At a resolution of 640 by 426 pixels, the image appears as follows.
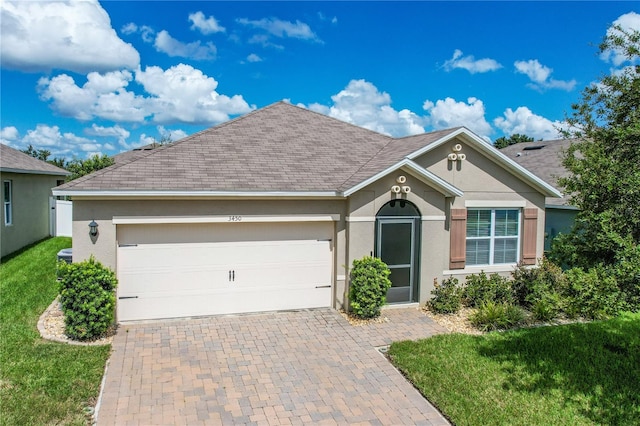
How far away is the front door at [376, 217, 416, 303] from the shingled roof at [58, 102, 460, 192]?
1529 millimetres

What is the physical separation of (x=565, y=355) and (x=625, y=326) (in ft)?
8.66

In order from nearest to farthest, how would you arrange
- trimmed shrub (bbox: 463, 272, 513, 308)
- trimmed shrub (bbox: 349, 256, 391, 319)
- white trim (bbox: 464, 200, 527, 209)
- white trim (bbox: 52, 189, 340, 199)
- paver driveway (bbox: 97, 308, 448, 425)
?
paver driveway (bbox: 97, 308, 448, 425) → white trim (bbox: 52, 189, 340, 199) → trimmed shrub (bbox: 349, 256, 391, 319) → trimmed shrub (bbox: 463, 272, 513, 308) → white trim (bbox: 464, 200, 527, 209)

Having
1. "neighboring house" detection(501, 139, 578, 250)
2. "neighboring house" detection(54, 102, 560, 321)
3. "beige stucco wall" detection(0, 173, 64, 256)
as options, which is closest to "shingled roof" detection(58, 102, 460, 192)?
"neighboring house" detection(54, 102, 560, 321)

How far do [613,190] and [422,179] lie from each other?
17.2 ft

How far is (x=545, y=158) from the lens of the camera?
21344 millimetres

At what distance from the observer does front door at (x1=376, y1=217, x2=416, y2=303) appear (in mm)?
11836

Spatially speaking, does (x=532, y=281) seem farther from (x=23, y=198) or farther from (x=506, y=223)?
(x=23, y=198)

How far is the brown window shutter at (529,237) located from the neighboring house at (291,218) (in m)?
0.03

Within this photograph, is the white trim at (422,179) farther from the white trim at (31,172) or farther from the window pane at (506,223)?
the white trim at (31,172)

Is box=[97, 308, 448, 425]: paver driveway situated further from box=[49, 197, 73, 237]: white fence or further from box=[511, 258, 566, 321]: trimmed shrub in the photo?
box=[49, 197, 73, 237]: white fence

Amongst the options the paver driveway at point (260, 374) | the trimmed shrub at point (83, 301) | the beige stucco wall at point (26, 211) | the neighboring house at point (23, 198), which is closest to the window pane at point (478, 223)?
the paver driveway at point (260, 374)

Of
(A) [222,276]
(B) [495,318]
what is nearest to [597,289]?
(B) [495,318]

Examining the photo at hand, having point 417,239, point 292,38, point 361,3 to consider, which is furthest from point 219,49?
point 417,239

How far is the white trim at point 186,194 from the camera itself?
974cm
